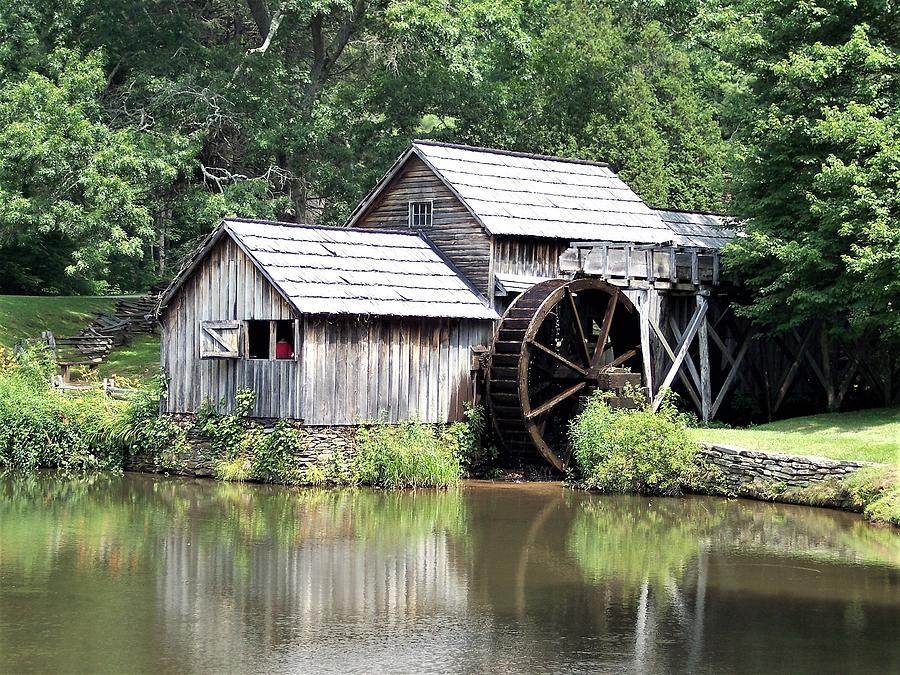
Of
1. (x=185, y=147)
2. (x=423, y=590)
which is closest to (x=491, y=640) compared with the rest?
(x=423, y=590)

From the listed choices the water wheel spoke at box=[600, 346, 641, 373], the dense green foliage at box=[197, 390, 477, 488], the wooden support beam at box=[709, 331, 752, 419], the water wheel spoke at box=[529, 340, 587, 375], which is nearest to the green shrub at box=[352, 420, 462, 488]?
the dense green foliage at box=[197, 390, 477, 488]

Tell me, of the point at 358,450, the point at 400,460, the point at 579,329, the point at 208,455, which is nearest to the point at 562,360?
the point at 579,329

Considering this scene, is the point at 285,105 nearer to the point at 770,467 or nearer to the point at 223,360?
the point at 223,360

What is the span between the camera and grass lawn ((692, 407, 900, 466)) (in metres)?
22.2

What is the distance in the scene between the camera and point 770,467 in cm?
2242

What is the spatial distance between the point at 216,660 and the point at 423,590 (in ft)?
11.9

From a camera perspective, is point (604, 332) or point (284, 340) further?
point (604, 332)

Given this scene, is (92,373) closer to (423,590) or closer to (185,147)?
(185,147)

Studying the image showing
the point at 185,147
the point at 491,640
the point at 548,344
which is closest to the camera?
the point at 491,640

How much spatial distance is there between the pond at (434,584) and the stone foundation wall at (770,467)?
2.50 feet

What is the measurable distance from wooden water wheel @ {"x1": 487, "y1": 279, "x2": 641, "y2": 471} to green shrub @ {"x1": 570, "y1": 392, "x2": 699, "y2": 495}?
2156mm

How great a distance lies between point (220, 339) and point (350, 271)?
2622 millimetres

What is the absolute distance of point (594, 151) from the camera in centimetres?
4056

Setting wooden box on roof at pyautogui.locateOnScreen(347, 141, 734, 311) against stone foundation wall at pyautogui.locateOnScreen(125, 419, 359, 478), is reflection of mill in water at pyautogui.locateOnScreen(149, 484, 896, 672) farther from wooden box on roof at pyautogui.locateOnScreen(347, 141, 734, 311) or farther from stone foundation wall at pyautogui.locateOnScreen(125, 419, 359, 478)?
wooden box on roof at pyautogui.locateOnScreen(347, 141, 734, 311)
